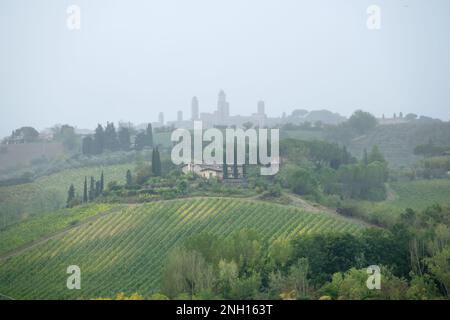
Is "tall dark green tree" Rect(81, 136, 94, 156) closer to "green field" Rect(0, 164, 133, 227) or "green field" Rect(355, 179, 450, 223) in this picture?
"green field" Rect(0, 164, 133, 227)

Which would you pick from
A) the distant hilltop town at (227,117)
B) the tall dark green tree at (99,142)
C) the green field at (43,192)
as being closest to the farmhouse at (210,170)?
the green field at (43,192)

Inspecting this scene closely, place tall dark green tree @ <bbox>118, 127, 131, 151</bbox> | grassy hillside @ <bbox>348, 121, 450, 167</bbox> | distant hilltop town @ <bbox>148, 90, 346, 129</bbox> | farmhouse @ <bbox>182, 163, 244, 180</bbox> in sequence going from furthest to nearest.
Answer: distant hilltop town @ <bbox>148, 90, 346, 129</bbox> < grassy hillside @ <bbox>348, 121, 450, 167</bbox> < tall dark green tree @ <bbox>118, 127, 131, 151</bbox> < farmhouse @ <bbox>182, 163, 244, 180</bbox>

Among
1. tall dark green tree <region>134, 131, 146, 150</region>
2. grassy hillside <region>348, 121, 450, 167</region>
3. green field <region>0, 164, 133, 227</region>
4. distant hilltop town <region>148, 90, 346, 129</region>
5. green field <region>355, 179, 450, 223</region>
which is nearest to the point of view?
green field <region>355, 179, 450, 223</region>

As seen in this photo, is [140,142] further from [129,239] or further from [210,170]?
[129,239]

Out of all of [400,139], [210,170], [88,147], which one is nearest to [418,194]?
[210,170]

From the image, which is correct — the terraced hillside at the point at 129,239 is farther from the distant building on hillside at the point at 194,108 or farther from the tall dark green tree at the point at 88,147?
the distant building on hillside at the point at 194,108

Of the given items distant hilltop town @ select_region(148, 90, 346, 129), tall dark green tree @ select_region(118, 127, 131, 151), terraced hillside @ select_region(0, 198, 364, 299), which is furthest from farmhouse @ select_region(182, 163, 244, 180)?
distant hilltop town @ select_region(148, 90, 346, 129)
